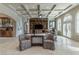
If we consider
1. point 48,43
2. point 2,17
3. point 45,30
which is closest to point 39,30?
point 45,30

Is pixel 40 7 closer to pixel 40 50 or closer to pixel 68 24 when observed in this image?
pixel 68 24

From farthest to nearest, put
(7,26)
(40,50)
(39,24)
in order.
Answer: (39,24) → (7,26) → (40,50)

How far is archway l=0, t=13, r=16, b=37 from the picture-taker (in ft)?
50.1

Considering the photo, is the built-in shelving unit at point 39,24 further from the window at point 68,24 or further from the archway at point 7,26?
the window at point 68,24

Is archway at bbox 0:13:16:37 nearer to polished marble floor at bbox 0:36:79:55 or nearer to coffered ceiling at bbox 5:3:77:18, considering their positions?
coffered ceiling at bbox 5:3:77:18

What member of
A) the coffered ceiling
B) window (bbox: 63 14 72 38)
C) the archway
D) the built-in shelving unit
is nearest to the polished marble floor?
the coffered ceiling

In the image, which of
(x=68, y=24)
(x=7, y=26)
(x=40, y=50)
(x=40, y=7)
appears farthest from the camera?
(x=7, y=26)

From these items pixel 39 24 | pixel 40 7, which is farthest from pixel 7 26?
pixel 40 7

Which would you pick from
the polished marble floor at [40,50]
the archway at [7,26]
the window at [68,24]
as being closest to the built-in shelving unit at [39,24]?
the archway at [7,26]

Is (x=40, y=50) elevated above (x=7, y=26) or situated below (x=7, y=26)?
below

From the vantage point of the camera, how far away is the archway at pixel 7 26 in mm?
15258

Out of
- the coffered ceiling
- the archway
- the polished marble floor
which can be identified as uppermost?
the coffered ceiling

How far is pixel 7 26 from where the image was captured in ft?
51.3
